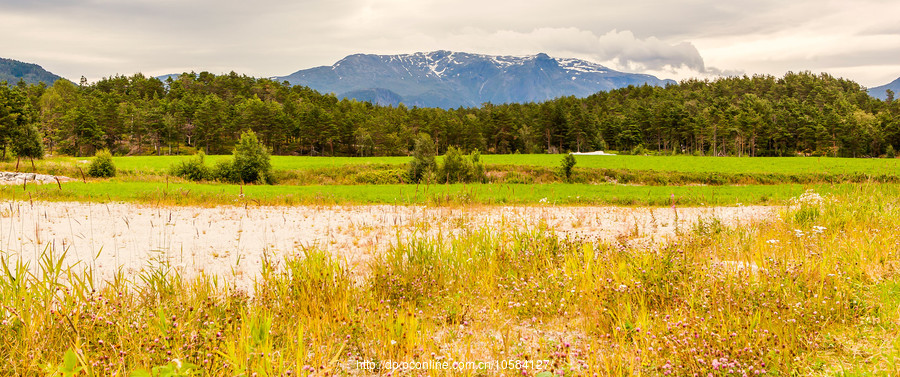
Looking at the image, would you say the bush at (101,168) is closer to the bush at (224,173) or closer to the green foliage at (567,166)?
the bush at (224,173)

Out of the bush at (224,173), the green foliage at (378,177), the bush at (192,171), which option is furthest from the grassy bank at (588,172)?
the bush at (224,173)

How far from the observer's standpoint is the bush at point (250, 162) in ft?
141

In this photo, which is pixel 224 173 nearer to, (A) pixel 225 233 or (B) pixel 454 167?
(B) pixel 454 167

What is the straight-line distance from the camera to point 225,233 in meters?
12.0

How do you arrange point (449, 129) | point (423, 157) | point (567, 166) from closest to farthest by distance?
point (423, 157) < point (567, 166) < point (449, 129)

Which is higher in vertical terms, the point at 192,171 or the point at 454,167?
the point at 454,167

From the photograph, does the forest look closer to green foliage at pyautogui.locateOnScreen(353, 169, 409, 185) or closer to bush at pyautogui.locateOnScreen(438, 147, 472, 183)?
green foliage at pyautogui.locateOnScreen(353, 169, 409, 185)

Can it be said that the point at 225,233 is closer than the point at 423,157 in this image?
Yes

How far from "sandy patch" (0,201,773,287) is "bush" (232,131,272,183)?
2652cm

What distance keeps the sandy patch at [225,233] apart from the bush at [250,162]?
2652 centimetres

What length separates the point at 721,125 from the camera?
327 ft

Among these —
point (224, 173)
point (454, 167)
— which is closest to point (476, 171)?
point (454, 167)

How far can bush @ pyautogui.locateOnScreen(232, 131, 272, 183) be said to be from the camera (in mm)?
43062

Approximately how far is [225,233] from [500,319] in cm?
997
